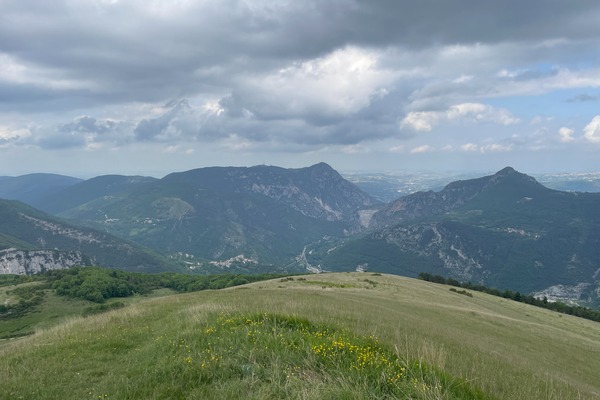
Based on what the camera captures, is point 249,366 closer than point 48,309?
Yes

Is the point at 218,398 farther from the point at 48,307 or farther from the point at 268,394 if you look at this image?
the point at 48,307

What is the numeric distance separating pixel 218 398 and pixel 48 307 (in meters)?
123

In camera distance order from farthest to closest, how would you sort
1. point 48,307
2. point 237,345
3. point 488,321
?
1. point 48,307
2. point 488,321
3. point 237,345

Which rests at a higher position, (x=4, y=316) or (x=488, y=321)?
(x=488, y=321)

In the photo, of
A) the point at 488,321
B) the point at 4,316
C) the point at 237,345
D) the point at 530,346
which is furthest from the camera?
the point at 4,316

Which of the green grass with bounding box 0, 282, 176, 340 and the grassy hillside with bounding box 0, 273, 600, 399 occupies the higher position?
the grassy hillside with bounding box 0, 273, 600, 399

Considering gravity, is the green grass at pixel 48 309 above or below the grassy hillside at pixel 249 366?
below

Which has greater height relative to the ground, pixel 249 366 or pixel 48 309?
pixel 249 366

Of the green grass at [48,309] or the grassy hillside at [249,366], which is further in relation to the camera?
the green grass at [48,309]

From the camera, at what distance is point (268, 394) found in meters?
8.34

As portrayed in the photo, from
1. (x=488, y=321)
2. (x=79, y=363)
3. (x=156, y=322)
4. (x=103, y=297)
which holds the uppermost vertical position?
(x=79, y=363)

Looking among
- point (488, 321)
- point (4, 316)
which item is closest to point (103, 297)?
point (4, 316)

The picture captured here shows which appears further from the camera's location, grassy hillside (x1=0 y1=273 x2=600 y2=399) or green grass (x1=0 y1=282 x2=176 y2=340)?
green grass (x1=0 y1=282 x2=176 y2=340)

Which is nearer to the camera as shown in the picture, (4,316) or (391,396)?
(391,396)
